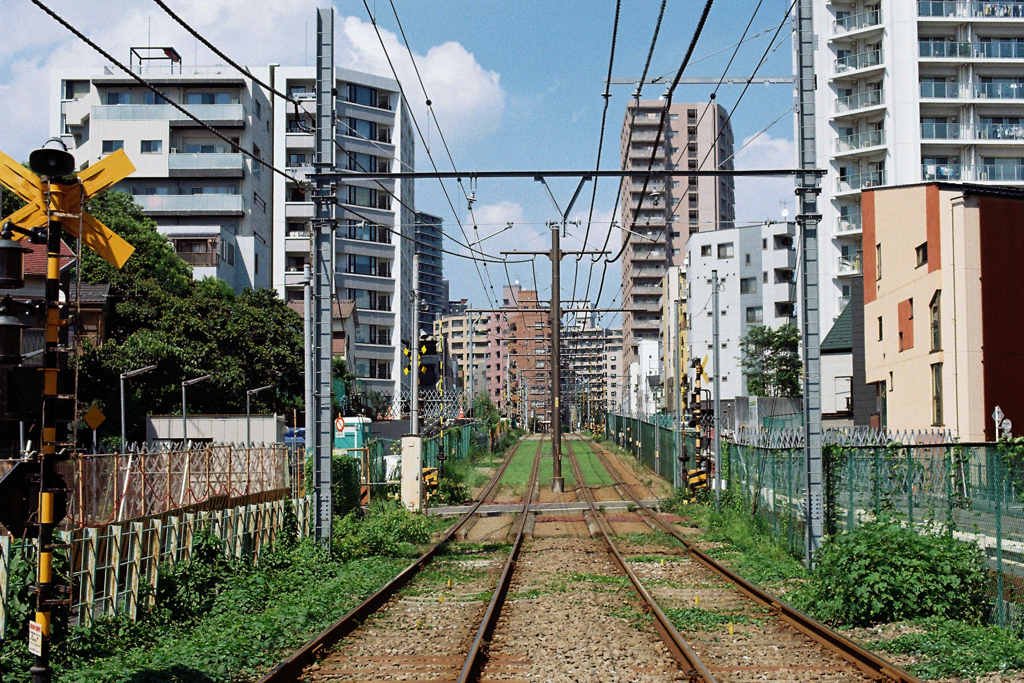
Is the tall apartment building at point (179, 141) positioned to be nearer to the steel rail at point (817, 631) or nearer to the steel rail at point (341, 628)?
the steel rail at point (341, 628)

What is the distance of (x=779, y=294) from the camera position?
7000cm

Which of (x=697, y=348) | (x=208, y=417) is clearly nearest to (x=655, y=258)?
(x=697, y=348)

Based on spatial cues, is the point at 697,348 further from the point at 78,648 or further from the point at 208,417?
the point at 78,648

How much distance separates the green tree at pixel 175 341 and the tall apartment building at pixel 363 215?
22.5 m

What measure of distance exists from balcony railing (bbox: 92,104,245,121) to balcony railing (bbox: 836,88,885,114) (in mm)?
40108

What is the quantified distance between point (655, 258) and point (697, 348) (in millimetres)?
43818

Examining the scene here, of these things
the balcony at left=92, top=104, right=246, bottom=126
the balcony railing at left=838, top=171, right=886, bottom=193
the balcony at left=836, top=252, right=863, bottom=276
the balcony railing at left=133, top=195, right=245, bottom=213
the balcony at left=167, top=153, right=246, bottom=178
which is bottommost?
the balcony at left=836, top=252, right=863, bottom=276

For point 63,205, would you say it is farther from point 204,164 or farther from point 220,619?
point 204,164

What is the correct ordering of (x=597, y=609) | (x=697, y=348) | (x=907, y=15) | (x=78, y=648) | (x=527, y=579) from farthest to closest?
(x=697, y=348) < (x=907, y=15) < (x=527, y=579) < (x=597, y=609) < (x=78, y=648)

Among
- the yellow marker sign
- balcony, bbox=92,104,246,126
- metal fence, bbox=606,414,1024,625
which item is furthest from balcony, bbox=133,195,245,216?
metal fence, bbox=606,414,1024,625

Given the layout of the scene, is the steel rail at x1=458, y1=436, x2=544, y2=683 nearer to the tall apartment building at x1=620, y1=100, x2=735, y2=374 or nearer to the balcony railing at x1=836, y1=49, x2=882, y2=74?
the balcony railing at x1=836, y1=49, x2=882, y2=74

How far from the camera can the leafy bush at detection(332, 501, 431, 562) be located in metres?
17.0

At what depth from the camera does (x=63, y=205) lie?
708 centimetres

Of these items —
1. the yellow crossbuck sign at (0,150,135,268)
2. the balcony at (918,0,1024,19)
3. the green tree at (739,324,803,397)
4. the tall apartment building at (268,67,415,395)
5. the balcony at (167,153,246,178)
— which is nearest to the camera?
the yellow crossbuck sign at (0,150,135,268)
